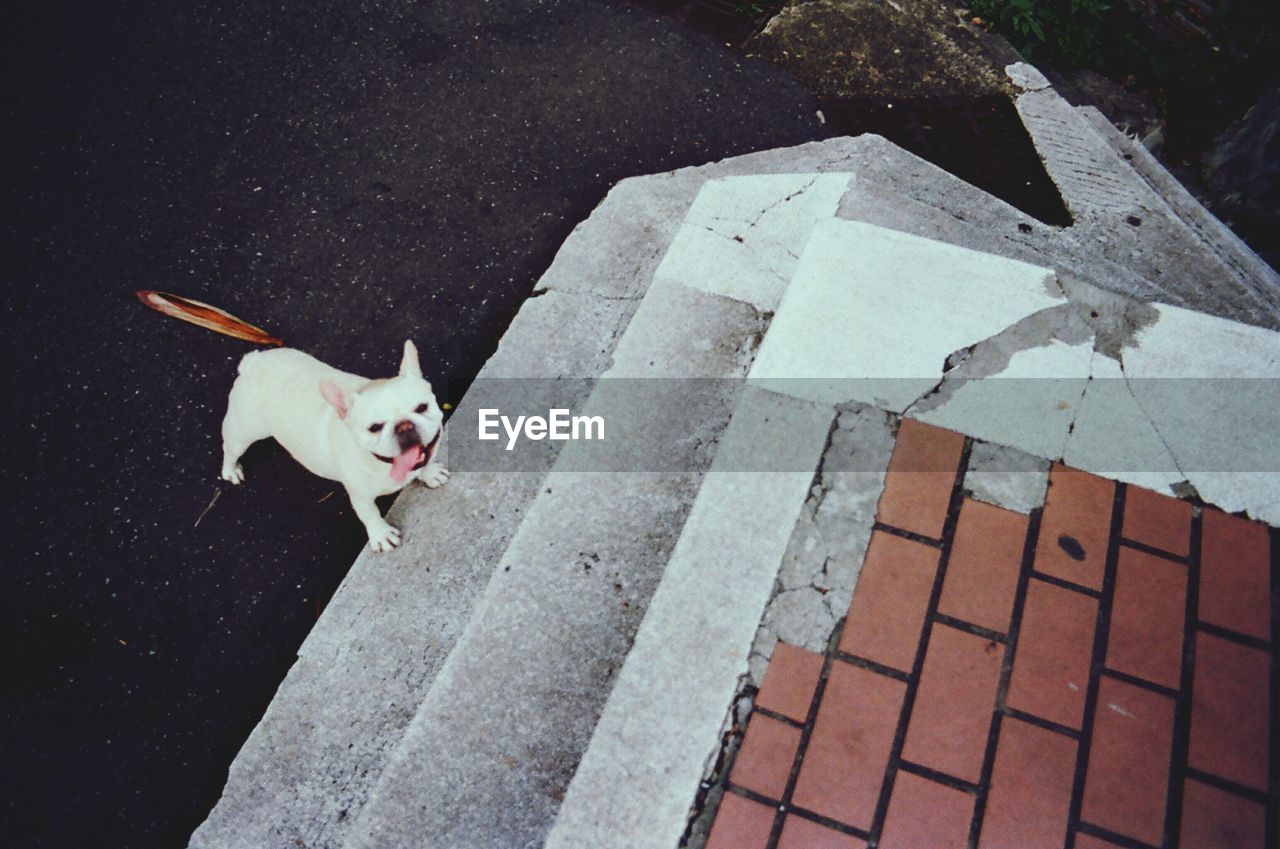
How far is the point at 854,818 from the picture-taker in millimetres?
2131

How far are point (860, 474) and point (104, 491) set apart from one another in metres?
2.69

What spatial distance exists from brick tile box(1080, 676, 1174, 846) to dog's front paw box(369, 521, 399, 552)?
7.16ft

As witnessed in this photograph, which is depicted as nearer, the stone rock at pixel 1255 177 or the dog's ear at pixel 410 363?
the dog's ear at pixel 410 363

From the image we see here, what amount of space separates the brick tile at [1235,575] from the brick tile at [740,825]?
144 cm

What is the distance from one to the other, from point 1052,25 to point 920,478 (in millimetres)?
3119

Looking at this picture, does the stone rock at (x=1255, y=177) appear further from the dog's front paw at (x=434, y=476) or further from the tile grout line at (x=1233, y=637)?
the dog's front paw at (x=434, y=476)

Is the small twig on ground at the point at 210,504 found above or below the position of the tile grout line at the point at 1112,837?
below

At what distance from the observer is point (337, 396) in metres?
2.23

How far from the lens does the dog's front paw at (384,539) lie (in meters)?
2.74

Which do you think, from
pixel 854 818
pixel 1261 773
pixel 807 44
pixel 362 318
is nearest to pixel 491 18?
pixel 807 44

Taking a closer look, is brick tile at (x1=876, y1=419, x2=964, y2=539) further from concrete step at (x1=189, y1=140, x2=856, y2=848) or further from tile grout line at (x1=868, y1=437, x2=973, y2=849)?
concrete step at (x1=189, y1=140, x2=856, y2=848)

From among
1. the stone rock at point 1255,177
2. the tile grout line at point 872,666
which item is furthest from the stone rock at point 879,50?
the tile grout line at point 872,666

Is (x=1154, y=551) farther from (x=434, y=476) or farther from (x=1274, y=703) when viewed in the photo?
(x=434, y=476)

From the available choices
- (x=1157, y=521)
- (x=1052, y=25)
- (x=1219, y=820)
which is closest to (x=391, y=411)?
(x=1157, y=521)
